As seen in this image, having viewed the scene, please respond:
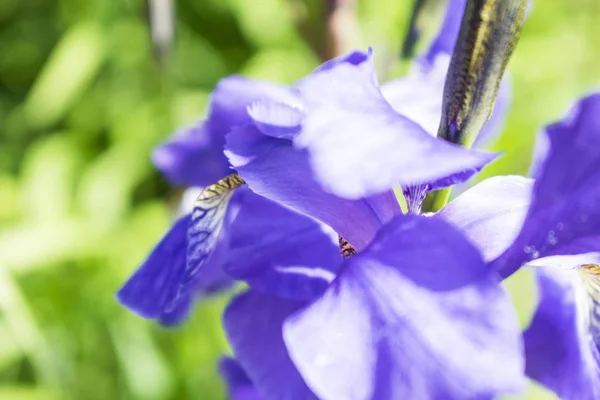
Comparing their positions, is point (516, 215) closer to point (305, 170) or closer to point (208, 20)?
point (305, 170)

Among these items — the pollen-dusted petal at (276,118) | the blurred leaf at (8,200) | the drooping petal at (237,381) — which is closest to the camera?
the pollen-dusted petal at (276,118)

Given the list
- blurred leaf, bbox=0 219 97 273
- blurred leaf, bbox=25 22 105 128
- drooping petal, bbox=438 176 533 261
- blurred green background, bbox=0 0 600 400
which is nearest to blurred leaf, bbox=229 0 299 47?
blurred green background, bbox=0 0 600 400

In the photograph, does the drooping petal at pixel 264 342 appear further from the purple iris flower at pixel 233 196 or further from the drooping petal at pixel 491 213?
the drooping petal at pixel 491 213

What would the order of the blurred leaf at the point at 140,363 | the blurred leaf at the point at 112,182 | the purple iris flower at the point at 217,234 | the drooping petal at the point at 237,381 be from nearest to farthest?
the purple iris flower at the point at 217,234 → the drooping petal at the point at 237,381 → the blurred leaf at the point at 140,363 → the blurred leaf at the point at 112,182

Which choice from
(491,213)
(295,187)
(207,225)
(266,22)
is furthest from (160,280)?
Answer: (266,22)

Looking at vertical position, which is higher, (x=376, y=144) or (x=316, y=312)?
(x=376, y=144)

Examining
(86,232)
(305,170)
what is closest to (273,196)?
(305,170)

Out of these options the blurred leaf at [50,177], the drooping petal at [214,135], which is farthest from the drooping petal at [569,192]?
the blurred leaf at [50,177]
